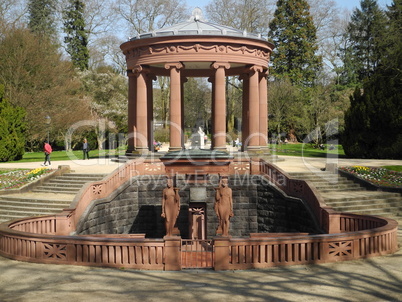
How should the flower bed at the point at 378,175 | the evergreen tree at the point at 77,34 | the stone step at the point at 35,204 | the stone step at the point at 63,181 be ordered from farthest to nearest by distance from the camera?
the evergreen tree at the point at 77,34, the stone step at the point at 63,181, the flower bed at the point at 378,175, the stone step at the point at 35,204

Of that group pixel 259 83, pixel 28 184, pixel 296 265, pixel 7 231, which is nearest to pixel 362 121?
pixel 259 83

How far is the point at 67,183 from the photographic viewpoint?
24.7m

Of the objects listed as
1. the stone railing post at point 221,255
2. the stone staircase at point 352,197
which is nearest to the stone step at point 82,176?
the stone staircase at point 352,197

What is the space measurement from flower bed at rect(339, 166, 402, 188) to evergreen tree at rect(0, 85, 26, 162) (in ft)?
90.8

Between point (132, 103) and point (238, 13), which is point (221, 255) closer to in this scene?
point (132, 103)

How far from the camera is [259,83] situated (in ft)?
112

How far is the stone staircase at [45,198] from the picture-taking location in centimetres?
2069

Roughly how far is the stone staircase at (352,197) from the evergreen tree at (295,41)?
4845 centimetres

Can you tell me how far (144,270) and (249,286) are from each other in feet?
9.86

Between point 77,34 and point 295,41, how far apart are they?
33.7m

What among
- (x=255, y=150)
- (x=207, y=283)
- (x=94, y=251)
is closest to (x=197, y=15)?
(x=255, y=150)

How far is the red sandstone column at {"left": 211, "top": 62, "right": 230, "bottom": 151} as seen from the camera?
3056 centimetres

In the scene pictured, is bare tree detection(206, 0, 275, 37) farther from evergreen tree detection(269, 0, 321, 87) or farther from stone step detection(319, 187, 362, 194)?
stone step detection(319, 187, 362, 194)

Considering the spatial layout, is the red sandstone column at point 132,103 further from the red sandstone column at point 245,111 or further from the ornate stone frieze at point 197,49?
the red sandstone column at point 245,111
